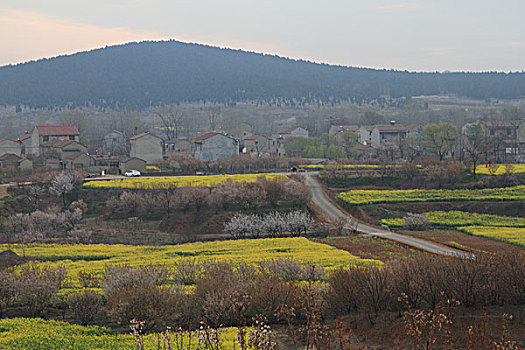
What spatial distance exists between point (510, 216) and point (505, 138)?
53.8m

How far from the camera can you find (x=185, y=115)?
175m

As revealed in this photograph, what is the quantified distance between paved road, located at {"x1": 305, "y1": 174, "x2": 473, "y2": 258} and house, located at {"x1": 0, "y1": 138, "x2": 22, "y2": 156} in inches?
2071

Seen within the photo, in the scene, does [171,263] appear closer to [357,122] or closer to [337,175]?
[337,175]

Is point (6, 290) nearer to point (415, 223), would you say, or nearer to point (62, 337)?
point (62, 337)

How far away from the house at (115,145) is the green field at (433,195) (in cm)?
5935

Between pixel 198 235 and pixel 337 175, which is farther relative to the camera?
pixel 337 175

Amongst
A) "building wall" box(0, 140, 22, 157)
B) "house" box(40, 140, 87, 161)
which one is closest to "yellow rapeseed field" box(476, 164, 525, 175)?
"house" box(40, 140, 87, 161)

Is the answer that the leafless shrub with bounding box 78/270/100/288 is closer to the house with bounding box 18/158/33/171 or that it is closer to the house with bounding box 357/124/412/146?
the house with bounding box 18/158/33/171

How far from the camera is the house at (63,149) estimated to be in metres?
80.6

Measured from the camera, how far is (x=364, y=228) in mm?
47969

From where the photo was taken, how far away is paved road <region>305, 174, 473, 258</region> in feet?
121

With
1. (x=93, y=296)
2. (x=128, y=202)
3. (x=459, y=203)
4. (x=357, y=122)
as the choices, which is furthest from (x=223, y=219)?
(x=357, y=122)

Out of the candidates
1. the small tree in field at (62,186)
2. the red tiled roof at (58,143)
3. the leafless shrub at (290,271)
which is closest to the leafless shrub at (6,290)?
the leafless shrub at (290,271)

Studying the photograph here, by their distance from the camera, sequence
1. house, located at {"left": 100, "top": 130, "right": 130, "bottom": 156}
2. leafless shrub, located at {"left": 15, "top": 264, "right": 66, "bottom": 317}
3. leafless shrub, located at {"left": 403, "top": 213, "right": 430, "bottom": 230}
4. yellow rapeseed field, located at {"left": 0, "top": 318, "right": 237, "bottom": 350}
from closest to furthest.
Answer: yellow rapeseed field, located at {"left": 0, "top": 318, "right": 237, "bottom": 350}
leafless shrub, located at {"left": 15, "top": 264, "right": 66, "bottom": 317}
leafless shrub, located at {"left": 403, "top": 213, "right": 430, "bottom": 230}
house, located at {"left": 100, "top": 130, "right": 130, "bottom": 156}
